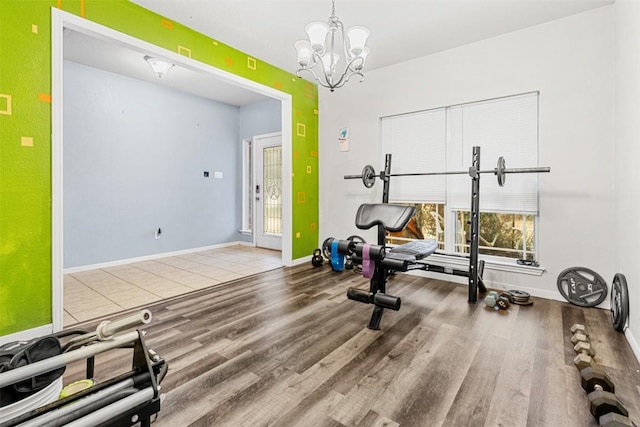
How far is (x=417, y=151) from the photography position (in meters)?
3.95

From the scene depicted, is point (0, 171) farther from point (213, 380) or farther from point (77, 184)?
point (77, 184)

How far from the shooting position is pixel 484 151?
3.44 m

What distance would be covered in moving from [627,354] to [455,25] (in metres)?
3.02

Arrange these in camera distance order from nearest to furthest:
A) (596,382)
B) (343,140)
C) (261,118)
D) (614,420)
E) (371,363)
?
(614,420) < (596,382) < (371,363) < (343,140) < (261,118)

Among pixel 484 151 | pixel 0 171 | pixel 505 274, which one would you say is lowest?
pixel 505 274

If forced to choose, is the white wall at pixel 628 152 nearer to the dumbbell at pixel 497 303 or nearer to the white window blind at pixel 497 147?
the white window blind at pixel 497 147

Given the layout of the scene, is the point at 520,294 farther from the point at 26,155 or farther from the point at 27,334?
the point at 26,155

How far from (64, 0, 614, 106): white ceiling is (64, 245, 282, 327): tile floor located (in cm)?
234

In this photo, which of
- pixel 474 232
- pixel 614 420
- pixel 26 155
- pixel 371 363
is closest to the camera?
pixel 614 420

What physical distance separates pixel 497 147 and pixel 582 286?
1529mm

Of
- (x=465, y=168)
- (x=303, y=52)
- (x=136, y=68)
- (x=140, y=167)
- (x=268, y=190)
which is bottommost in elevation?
(x=268, y=190)

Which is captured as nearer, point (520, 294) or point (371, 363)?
point (371, 363)

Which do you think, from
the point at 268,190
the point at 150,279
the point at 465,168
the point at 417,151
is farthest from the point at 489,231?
the point at 150,279

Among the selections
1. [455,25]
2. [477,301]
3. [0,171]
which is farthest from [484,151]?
[0,171]
